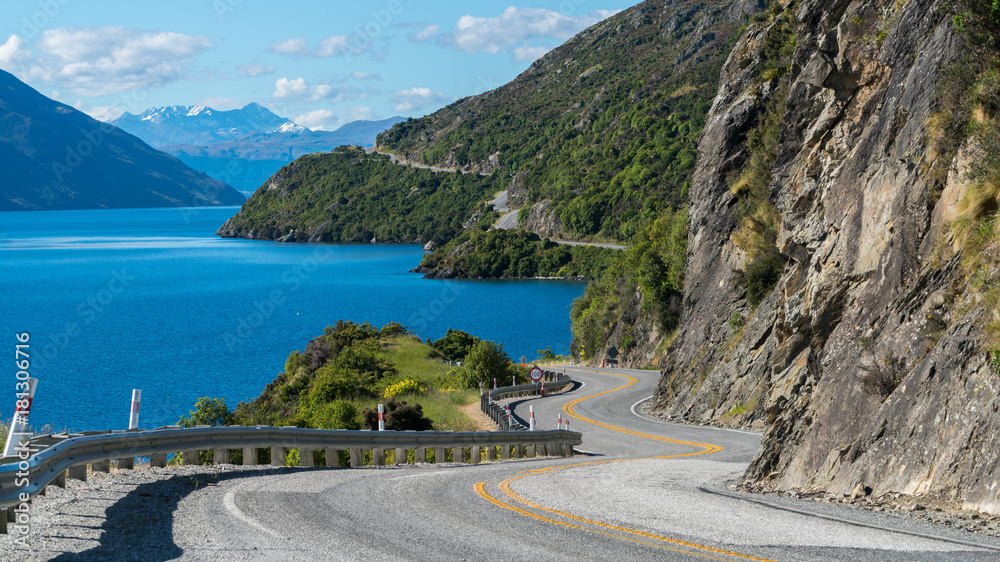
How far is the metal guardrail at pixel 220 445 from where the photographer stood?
738 cm

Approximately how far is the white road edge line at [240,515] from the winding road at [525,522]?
1 centimetres

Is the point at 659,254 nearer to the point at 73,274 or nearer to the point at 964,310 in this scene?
the point at 964,310

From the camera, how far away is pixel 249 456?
1325 cm

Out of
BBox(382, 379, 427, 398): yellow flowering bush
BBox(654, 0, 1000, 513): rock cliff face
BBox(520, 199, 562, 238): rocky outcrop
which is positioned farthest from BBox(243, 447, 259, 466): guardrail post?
BBox(520, 199, 562, 238): rocky outcrop

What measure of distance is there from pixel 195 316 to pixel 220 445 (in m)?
89.2

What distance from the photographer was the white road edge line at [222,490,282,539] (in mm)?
7789

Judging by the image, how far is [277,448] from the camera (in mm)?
13531

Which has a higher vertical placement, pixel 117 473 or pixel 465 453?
pixel 117 473

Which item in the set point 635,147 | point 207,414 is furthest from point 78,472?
point 635,147

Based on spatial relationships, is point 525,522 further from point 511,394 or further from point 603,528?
point 511,394

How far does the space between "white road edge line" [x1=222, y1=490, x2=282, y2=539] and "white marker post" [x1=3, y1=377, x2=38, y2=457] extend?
2.26 metres

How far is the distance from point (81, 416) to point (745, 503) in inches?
1821

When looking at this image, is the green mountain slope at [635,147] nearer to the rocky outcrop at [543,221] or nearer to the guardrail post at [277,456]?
the rocky outcrop at [543,221]

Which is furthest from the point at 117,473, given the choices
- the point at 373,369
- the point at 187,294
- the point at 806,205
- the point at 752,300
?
the point at 187,294
